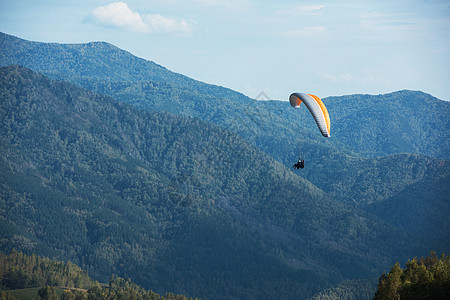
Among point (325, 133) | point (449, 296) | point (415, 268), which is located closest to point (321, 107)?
point (325, 133)

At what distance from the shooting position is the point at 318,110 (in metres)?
118

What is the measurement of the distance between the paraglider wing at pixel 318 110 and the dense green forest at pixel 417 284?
92.4 feet

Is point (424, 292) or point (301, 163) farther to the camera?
point (301, 163)

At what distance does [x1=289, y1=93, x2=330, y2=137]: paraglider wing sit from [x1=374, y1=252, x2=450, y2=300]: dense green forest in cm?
2815

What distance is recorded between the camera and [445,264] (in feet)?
360

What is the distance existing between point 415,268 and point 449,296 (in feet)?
64.3

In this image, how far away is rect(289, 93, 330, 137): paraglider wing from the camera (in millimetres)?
114750

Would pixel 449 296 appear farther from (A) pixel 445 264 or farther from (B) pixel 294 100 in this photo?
(B) pixel 294 100

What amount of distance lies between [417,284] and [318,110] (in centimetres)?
3753

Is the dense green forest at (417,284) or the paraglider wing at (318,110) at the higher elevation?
the paraglider wing at (318,110)

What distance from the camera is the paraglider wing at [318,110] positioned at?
115 m

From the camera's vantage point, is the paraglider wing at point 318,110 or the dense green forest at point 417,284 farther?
the paraglider wing at point 318,110

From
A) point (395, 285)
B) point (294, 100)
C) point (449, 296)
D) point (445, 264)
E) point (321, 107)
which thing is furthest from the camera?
point (294, 100)

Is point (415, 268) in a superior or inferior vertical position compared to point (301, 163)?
inferior
